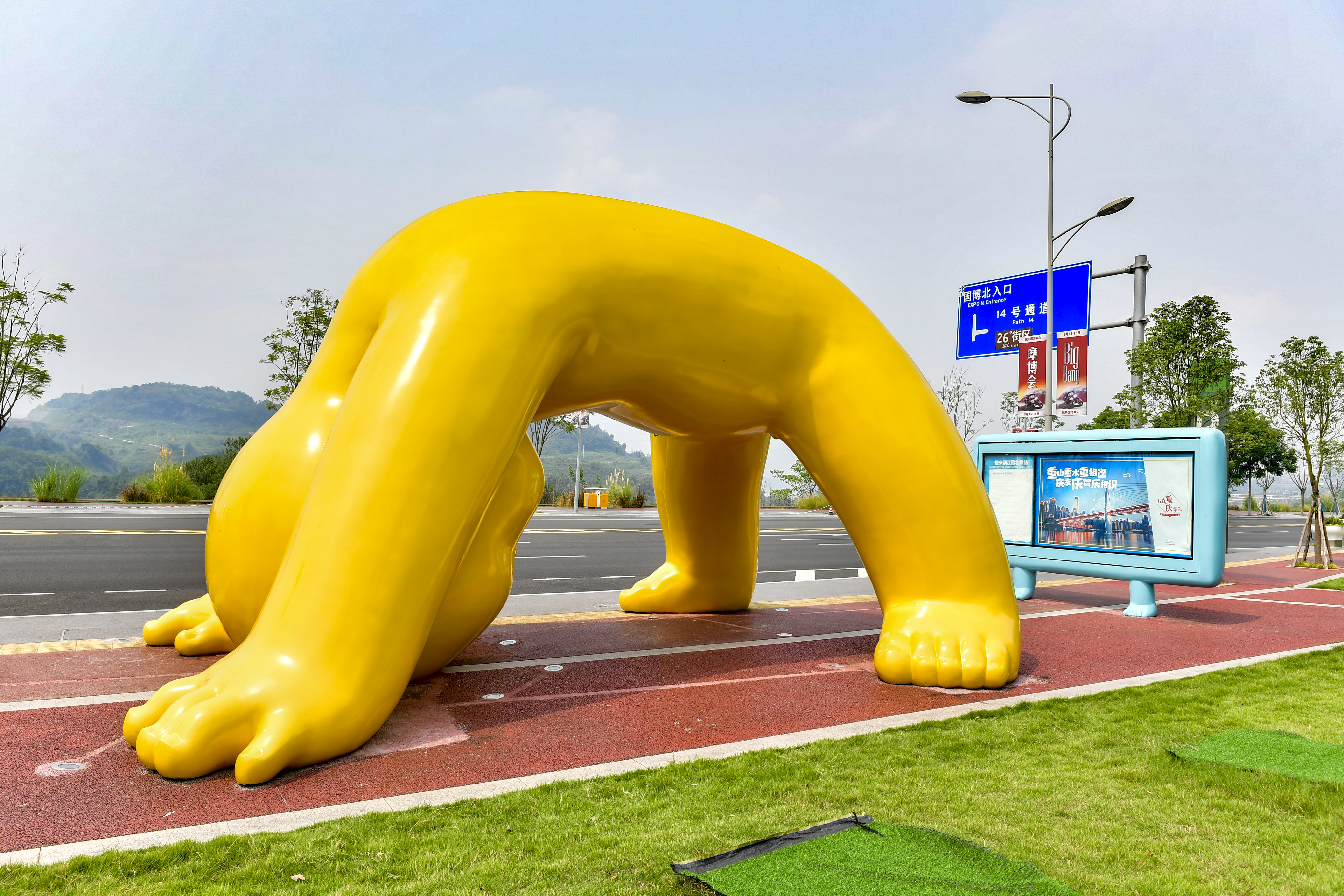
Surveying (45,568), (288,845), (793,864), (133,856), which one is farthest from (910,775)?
(45,568)

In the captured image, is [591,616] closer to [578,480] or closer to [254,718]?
[254,718]

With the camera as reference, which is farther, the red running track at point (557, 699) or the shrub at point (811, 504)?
the shrub at point (811, 504)

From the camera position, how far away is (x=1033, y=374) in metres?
13.0

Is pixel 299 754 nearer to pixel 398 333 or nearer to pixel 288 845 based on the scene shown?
pixel 288 845

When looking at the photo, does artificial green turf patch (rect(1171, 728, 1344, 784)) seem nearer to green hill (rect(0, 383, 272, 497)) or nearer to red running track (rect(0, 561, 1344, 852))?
red running track (rect(0, 561, 1344, 852))

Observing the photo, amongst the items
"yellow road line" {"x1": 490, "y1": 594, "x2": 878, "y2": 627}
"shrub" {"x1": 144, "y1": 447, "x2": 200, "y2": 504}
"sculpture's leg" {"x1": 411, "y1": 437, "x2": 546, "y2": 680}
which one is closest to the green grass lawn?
"sculpture's leg" {"x1": 411, "y1": 437, "x2": 546, "y2": 680}

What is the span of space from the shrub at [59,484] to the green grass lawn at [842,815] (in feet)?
91.9

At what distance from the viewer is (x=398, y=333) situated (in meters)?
3.66

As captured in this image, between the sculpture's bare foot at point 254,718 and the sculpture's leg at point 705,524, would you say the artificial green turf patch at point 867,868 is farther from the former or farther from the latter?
the sculpture's leg at point 705,524

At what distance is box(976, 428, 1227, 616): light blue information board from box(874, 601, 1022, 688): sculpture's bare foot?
2.89 meters

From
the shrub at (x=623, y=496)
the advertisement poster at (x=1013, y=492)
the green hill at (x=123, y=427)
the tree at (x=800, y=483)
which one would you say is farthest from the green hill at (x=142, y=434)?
the advertisement poster at (x=1013, y=492)

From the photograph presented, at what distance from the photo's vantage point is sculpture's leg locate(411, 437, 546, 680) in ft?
13.7

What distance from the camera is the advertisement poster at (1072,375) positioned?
1391cm

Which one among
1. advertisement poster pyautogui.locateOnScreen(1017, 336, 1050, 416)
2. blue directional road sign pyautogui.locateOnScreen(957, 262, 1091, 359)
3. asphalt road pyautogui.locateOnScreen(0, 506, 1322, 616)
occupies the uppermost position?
blue directional road sign pyautogui.locateOnScreen(957, 262, 1091, 359)
